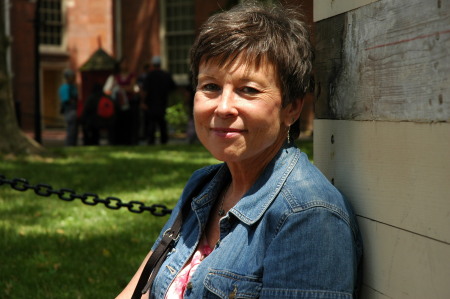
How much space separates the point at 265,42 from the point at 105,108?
1383 centimetres

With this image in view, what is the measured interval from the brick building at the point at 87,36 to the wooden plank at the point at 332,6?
1784 cm

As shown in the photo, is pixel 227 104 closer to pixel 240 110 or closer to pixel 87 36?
pixel 240 110

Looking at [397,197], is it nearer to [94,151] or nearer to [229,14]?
[229,14]

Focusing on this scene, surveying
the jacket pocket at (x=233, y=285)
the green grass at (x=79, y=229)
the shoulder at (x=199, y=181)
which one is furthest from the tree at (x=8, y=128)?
the jacket pocket at (x=233, y=285)

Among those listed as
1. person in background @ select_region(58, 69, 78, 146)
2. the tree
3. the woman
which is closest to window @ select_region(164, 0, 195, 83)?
person in background @ select_region(58, 69, 78, 146)

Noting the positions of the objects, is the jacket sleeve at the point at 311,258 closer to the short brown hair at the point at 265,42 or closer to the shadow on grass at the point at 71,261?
the short brown hair at the point at 265,42

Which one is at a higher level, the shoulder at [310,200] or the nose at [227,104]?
the nose at [227,104]

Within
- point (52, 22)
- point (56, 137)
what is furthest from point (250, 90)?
point (52, 22)

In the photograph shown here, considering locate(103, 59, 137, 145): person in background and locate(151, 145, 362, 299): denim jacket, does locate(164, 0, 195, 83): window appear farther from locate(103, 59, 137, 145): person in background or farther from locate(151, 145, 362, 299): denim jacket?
locate(151, 145, 362, 299): denim jacket

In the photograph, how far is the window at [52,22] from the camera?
2938 centimetres

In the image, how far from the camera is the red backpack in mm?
15836

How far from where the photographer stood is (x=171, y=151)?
501 inches

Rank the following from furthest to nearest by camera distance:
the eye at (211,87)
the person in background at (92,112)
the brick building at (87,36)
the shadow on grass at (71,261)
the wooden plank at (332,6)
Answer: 1. the brick building at (87,36)
2. the person in background at (92,112)
3. the shadow on grass at (71,261)
4. the eye at (211,87)
5. the wooden plank at (332,6)

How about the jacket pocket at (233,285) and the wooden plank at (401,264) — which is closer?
the wooden plank at (401,264)
